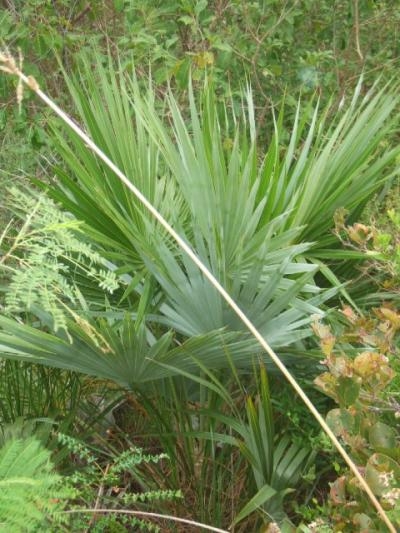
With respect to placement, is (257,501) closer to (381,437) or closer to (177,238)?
(381,437)

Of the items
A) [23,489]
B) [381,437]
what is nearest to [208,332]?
[381,437]

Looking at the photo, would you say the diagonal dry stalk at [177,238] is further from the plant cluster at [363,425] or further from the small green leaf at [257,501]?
the small green leaf at [257,501]

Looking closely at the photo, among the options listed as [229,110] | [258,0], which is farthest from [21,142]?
[258,0]

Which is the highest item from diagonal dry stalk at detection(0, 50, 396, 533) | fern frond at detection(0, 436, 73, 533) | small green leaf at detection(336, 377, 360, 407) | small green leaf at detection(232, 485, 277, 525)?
diagonal dry stalk at detection(0, 50, 396, 533)

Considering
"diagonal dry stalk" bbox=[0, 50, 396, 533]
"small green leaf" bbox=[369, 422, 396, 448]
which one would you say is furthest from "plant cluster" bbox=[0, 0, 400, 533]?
"diagonal dry stalk" bbox=[0, 50, 396, 533]

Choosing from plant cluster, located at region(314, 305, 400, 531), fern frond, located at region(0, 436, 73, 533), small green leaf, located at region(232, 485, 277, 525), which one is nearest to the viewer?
fern frond, located at region(0, 436, 73, 533)

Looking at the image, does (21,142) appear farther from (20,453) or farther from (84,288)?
(20,453)

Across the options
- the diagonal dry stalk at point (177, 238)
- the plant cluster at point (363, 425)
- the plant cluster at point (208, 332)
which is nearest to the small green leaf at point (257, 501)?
the plant cluster at point (208, 332)

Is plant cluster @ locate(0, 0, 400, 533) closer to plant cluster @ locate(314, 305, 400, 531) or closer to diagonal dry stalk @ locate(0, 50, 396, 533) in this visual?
plant cluster @ locate(314, 305, 400, 531)

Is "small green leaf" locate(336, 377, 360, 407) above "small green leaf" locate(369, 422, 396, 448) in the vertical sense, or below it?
above

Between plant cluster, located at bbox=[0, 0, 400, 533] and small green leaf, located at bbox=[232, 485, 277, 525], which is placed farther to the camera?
small green leaf, located at bbox=[232, 485, 277, 525]

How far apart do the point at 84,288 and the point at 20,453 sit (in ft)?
3.25

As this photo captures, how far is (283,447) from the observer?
251cm

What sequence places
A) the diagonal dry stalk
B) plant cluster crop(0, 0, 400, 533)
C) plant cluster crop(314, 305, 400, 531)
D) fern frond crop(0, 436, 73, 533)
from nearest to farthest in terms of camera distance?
the diagonal dry stalk < fern frond crop(0, 436, 73, 533) < plant cluster crop(314, 305, 400, 531) < plant cluster crop(0, 0, 400, 533)
